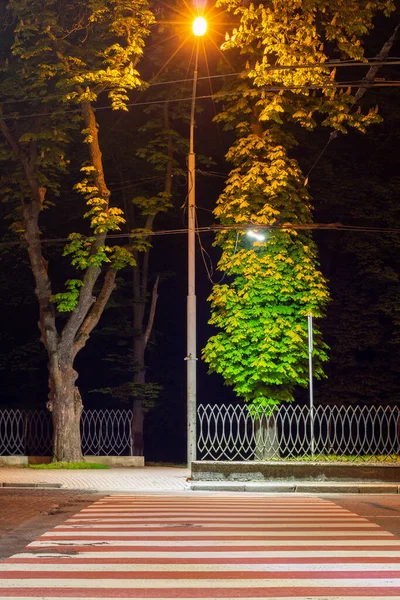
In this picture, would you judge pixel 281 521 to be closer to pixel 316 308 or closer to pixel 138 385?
pixel 316 308

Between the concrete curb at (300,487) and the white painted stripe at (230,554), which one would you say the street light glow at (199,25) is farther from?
the white painted stripe at (230,554)

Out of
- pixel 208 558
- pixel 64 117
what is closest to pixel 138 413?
pixel 64 117

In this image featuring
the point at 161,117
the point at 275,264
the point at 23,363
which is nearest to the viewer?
the point at 275,264

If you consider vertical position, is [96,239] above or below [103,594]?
above

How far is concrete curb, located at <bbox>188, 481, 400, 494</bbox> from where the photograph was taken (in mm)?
21594

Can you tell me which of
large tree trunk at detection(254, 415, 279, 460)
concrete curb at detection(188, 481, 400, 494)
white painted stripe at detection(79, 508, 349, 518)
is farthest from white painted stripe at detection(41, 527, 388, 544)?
large tree trunk at detection(254, 415, 279, 460)

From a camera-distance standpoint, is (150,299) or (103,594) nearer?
(103,594)

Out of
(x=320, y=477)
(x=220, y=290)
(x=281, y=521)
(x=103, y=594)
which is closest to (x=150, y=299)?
(x=220, y=290)

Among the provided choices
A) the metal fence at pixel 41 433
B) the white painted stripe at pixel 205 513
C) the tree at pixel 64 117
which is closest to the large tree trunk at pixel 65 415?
the tree at pixel 64 117

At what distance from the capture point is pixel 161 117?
33.2 meters

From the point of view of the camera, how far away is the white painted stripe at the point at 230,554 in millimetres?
11211

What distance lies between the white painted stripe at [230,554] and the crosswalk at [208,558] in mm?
12

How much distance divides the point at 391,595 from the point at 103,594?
2.79m

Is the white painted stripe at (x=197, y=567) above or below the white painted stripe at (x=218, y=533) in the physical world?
below
